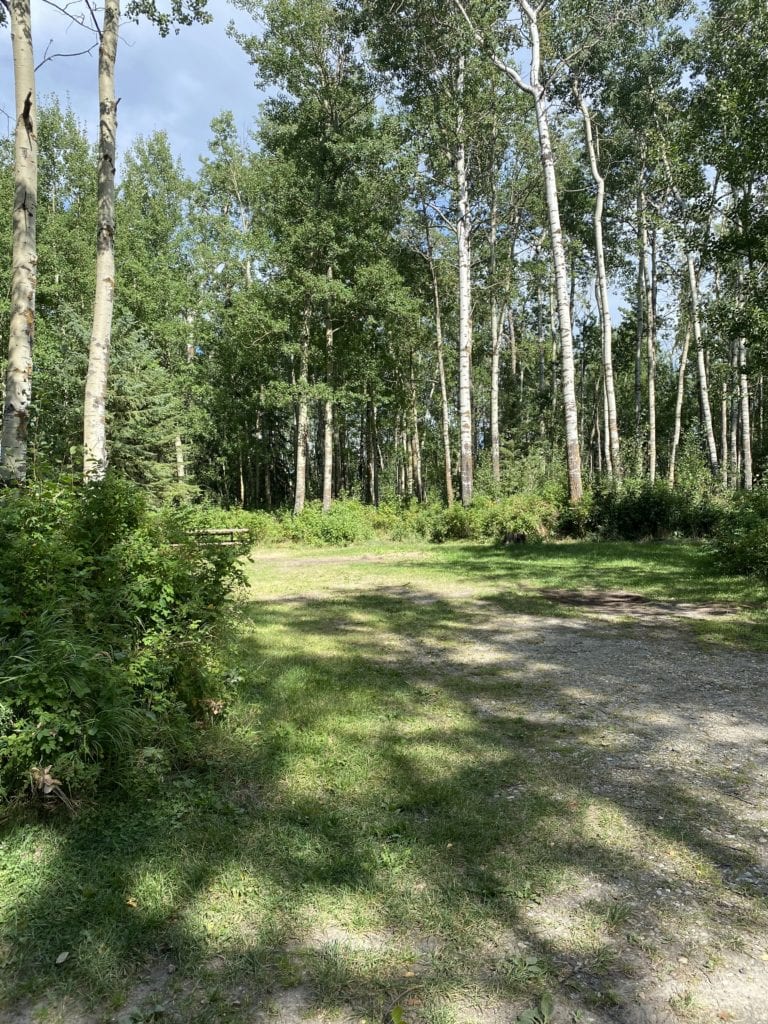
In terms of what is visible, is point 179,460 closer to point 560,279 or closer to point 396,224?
point 396,224

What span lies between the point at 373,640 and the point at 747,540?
657 cm

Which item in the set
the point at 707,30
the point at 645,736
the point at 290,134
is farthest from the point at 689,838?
the point at 707,30

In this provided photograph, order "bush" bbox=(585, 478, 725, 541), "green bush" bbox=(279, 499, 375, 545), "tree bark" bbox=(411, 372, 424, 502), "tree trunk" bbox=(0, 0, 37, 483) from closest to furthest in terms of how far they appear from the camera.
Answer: "tree trunk" bbox=(0, 0, 37, 483) < "bush" bbox=(585, 478, 725, 541) < "green bush" bbox=(279, 499, 375, 545) < "tree bark" bbox=(411, 372, 424, 502)

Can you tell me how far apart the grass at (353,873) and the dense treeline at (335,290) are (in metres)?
0.47

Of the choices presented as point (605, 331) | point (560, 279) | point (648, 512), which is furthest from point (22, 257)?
point (605, 331)

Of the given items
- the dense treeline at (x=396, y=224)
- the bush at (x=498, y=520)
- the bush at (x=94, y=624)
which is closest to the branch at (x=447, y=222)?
the dense treeline at (x=396, y=224)

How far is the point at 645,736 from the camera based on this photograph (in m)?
3.96

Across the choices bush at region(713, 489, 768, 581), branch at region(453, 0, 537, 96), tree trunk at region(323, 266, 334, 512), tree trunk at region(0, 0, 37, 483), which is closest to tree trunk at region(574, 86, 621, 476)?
branch at region(453, 0, 537, 96)

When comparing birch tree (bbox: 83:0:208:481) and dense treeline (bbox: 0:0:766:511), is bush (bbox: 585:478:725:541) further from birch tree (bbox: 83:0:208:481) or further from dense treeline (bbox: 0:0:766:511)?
birch tree (bbox: 83:0:208:481)

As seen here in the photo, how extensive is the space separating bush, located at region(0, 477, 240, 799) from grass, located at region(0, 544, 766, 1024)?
1.05ft

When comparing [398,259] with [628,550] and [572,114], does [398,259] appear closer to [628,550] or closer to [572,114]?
[572,114]

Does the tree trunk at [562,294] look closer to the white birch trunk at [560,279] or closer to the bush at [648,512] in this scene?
the white birch trunk at [560,279]

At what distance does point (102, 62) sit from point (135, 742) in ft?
31.2

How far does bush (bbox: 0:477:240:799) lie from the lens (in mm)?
2709
